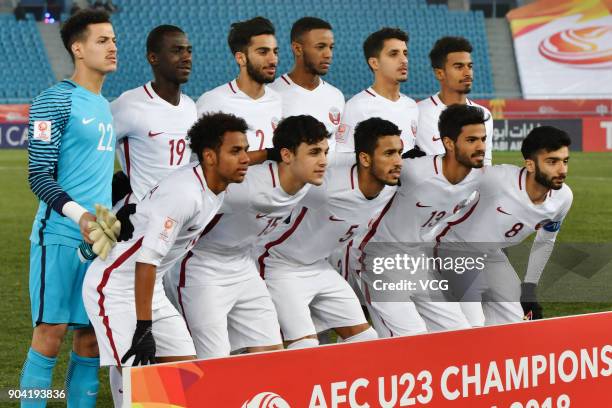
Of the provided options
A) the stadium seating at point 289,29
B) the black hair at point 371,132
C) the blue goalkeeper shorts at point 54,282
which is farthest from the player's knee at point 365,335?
the stadium seating at point 289,29

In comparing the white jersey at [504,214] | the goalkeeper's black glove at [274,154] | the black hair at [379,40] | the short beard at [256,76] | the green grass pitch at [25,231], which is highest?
the black hair at [379,40]

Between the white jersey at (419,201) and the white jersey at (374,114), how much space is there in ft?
2.83

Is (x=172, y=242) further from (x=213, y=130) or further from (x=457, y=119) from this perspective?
(x=457, y=119)

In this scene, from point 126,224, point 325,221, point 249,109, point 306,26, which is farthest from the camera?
point 306,26

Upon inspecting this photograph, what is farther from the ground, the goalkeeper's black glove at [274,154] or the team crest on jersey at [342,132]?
the team crest on jersey at [342,132]

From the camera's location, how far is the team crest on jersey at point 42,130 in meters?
4.78

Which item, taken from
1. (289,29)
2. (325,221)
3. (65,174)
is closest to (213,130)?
(65,174)

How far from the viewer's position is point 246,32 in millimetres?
6141

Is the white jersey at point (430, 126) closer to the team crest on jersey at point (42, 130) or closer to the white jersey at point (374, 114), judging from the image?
the white jersey at point (374, 114)

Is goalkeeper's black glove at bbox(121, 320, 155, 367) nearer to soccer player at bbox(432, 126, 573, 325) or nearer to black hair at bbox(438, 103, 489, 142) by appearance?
black hair at bbox(438, 103, 489, 142)

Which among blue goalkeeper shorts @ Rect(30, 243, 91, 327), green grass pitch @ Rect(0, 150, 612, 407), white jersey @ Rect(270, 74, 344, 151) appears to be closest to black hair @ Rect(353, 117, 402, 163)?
white jersey @ Rect(270, 74, 344, 151)

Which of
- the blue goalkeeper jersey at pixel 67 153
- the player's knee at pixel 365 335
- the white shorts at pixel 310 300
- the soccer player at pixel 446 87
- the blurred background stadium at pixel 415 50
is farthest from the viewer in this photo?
the blurred background stadium at pixel 415 50

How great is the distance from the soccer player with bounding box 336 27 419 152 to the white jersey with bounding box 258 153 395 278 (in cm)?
100

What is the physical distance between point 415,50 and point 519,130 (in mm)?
9703
